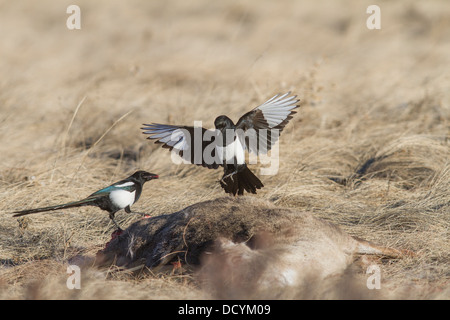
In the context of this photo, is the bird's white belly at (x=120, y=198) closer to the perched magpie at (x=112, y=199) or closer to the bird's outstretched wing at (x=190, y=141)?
the perched magpie at (x=112, y=199)

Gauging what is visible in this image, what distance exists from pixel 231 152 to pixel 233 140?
0.27ft

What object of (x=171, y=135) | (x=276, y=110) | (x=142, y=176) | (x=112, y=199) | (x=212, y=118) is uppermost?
(x=276, y=110)

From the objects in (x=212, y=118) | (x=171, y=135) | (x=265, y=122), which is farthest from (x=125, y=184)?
(x=212, y=118)

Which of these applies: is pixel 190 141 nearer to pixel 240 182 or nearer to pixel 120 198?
pixel 240 182

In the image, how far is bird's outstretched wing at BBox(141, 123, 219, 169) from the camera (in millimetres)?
4094

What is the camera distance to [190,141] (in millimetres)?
4148

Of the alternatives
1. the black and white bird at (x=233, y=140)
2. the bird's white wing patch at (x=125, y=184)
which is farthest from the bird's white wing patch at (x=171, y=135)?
the bird's white wing patch at (x=125, y=184)

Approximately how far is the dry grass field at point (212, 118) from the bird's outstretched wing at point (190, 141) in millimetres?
915

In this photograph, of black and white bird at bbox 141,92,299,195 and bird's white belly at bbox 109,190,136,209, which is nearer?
bird's white belly at bbox 109,190,136,209

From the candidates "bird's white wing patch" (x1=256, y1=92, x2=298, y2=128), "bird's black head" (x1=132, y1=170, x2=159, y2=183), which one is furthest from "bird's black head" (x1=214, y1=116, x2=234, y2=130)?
"bird's black head" (x1=132, y1=170, x2=159, y2=183)

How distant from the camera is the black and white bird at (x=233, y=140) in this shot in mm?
4043

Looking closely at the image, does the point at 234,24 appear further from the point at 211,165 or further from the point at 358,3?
the point at 211,165

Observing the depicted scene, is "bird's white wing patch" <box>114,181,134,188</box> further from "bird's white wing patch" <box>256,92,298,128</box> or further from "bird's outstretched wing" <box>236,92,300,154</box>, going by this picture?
"bird's white wing patch" <box>256,92,298,128</box>

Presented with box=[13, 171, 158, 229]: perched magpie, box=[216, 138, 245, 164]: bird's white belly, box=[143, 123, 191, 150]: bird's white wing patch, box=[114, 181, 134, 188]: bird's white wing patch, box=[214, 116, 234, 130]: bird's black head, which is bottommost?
box=[13, 171, 158, 229]: perched magpie
